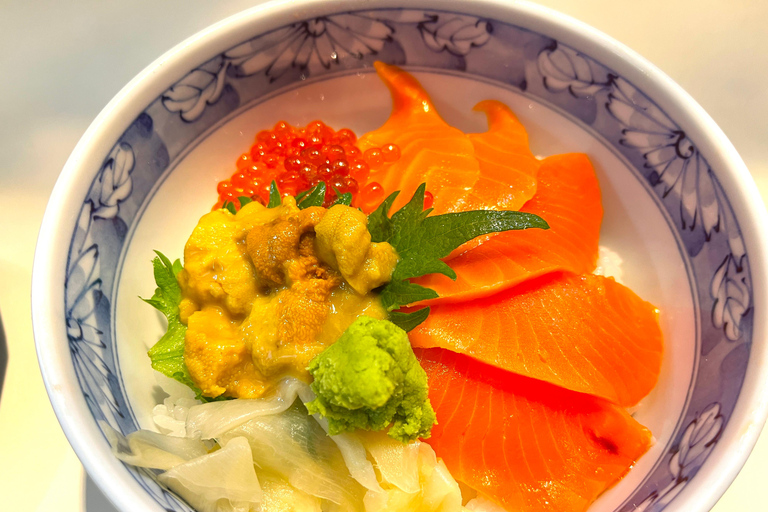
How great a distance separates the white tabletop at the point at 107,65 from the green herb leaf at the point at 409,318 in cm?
145

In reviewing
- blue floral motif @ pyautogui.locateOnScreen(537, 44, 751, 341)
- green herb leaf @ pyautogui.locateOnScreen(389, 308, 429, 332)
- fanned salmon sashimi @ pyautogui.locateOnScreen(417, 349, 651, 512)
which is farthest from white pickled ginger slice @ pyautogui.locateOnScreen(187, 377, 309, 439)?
blue floral motif @ pyautogui.locateOnScreen(537, 44, 751, 341)

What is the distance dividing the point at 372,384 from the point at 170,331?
738 millimetres

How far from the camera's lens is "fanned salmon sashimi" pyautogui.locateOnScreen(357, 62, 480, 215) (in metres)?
1.69

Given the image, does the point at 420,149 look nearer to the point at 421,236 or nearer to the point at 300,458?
the point at 421,236

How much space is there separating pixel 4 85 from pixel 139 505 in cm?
204

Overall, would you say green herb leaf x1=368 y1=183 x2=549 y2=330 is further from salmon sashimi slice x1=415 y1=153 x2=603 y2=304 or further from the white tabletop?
the white tabletop

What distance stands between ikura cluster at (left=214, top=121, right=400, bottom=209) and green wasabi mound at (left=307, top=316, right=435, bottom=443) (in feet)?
2.21

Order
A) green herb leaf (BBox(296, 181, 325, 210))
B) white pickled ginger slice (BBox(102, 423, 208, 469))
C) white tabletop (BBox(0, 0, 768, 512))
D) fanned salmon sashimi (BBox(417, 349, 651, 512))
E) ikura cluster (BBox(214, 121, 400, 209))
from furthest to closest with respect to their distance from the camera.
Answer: white tabletop (BBox(0, 0, 768, 512)) → ikura cluster (BBox(214, 121, 400, 209)) → green herb leaf (BBox(296, 181, 325, 210)) → fanned salmon sashimi (BBox(417, 349, 651, 512)) → white pickled ginger slice (BBox(102, 423, 208, 469))

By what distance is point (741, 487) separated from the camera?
167cm

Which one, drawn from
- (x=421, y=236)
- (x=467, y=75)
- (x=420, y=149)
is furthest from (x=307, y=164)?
(x=467, y=75)

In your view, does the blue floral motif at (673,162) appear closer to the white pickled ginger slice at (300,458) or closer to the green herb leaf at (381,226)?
the green herb leaf at (381,226)

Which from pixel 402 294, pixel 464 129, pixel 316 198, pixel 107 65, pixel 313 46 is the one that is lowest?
pixel 402 294

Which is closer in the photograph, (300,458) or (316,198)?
(300,458)

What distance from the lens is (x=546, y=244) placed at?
1599mm
